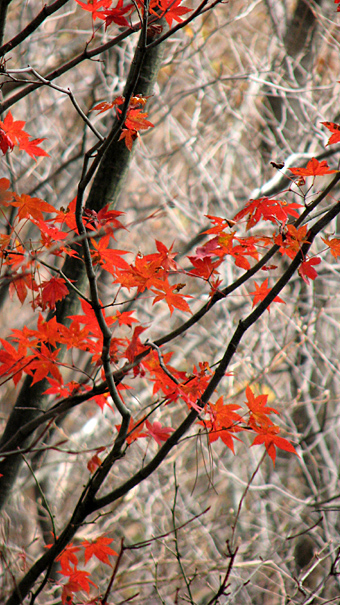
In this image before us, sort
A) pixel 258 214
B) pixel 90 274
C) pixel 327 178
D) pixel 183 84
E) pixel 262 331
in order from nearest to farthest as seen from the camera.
A: pixel 90 274
pixel 258 214
pixel 262 331
pixel 183 84
pixel 327 178

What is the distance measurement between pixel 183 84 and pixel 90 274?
3211mm

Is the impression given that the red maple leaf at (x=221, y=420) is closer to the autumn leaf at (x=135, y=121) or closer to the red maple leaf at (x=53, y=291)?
the red maple leaf at (x=53, y=291)

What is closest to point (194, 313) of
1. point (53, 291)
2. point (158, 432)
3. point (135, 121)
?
point (158, 432)

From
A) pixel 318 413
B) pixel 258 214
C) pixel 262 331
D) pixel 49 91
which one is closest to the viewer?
pixel 258 214

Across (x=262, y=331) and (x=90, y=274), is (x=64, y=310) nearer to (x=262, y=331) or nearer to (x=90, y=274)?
(x=90, y=274)

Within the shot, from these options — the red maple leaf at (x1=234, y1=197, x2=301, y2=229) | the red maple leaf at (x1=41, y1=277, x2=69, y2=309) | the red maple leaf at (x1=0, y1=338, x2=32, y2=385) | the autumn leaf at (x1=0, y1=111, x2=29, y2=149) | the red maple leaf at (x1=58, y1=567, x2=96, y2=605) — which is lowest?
the red maple leaf at (x1=58, y1=567, x2=96, y2=605)

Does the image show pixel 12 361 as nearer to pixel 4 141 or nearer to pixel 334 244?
pixel 4 141

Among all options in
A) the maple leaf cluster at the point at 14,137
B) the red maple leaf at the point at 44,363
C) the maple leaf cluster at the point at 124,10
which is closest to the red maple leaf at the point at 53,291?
the red maple leaf at the point at 44,363

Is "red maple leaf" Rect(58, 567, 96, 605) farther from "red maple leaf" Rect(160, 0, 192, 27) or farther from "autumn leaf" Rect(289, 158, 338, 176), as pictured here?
"red maple leaf" Rect(160, 0, 192, 27)

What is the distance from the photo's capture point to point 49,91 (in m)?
3.06

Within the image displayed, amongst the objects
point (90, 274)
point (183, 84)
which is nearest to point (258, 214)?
point (90, 274)

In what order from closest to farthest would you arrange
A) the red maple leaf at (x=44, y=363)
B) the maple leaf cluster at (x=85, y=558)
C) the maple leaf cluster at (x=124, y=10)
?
the maple leaf cluster at (x=124, y=10)
the red maple leaf at (x=44, y=363)
the maple leaf cluster at (x=85, y=558)

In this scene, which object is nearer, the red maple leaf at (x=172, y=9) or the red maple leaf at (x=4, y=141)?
the red maple leaf at (x=172, y=9)

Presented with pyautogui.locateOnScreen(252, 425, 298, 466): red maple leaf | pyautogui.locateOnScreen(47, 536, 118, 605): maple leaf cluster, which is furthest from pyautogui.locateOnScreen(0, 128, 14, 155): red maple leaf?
pyautogui.locateOnScreen(47, 536, 118, 605): maple leaf cluster
